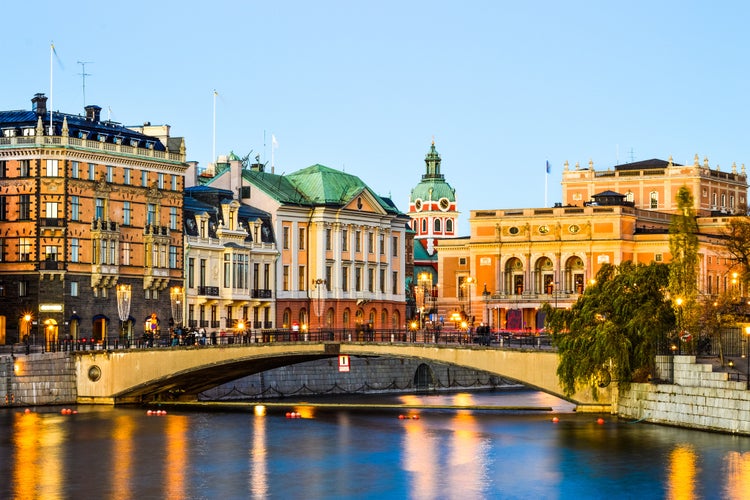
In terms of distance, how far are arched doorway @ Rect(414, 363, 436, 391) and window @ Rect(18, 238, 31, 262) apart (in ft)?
116

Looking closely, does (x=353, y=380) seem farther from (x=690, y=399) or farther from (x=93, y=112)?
(x=690, y=399)

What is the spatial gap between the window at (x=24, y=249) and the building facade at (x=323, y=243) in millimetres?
28484

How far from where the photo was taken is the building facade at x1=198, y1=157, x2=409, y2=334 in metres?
152

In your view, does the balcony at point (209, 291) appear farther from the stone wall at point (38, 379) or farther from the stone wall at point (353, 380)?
the stone wall at point (38, 379)

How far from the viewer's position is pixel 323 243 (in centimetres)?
15438

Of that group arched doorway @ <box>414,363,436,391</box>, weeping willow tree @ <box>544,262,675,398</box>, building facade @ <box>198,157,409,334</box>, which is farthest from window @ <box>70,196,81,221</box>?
weeping willow tree @ <box>544,262,675,398</box>

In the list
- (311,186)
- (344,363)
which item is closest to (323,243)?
(311,186)

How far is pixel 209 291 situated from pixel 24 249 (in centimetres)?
1908

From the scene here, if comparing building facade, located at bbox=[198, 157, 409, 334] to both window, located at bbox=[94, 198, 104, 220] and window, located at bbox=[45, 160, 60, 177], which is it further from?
window, located at bbox=[45, 160, 60, 177]

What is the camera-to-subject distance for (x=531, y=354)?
101688mm

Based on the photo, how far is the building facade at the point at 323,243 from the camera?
152000mm

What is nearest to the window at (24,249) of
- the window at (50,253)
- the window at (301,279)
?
the window at (50,253)

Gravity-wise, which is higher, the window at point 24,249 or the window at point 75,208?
the window at point 75,208

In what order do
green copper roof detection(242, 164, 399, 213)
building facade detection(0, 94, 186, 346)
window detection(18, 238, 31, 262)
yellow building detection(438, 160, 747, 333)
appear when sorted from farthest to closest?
yellow building detection(438, 160, 747, 333) → green copper roof detection(242, 164, 399, 213) → window detection(18, 238, 31, 262) → building facade detection(0, 94, 186, 346)
